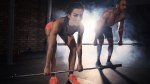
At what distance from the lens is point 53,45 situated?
12.8 feet

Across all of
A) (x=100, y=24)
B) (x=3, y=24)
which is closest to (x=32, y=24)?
(x=3, y=24)

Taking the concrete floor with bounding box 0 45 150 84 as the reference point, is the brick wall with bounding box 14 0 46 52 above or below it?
above

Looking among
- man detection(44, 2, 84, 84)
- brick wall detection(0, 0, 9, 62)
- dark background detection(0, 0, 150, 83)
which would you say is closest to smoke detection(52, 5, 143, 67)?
dark background detection(0, 0, 150, 83)

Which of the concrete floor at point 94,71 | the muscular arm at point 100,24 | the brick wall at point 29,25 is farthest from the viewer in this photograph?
the brick wall at point 29,25

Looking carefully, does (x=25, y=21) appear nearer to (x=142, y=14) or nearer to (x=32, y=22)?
(x=32, y=22)

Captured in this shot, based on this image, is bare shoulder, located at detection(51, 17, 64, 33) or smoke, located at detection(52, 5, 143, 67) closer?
bare shoulder, located at detection(51, 17, 64, 33)

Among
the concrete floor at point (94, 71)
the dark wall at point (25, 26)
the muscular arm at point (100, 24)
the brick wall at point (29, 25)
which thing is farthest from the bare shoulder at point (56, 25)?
the brick wall at point (29, 25)

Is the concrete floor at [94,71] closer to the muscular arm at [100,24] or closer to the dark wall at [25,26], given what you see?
the dark wall at [25,26]

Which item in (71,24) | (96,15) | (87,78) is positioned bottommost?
(87,78)

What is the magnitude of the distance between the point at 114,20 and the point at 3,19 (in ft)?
10.7

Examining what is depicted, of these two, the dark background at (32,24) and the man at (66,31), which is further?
the dark background at (32,24)

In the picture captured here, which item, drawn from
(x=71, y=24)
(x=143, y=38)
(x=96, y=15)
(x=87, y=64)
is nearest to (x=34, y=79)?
(x=71, y=24)

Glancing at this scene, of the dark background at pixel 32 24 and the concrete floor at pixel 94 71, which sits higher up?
the dark background at pixel 32 24

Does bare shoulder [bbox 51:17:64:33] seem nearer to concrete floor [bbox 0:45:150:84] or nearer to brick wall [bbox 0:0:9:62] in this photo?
concrete floor [bbox 0:45:150:84]
